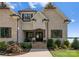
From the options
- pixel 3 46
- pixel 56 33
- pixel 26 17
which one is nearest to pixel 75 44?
pixel 56 33

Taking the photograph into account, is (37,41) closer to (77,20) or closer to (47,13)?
(47,13)

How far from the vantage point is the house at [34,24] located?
24.9 meters

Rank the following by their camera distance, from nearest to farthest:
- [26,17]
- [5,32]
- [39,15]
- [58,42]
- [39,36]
Result: [58,42], [5,32], [39,15], [39,36], [26,17]

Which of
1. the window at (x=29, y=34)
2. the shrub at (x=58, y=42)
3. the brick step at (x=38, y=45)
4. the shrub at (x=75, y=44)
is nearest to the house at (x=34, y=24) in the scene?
the brick step at (x=38, y=45)

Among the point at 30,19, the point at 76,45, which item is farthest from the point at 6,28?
the point at 76,45

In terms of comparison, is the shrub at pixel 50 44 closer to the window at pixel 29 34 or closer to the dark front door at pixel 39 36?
the dark front door at pixel 39 36

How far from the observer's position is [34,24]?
85.6 ft

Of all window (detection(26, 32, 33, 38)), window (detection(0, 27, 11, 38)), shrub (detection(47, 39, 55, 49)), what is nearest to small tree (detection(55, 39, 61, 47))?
shrub (detection(47, 39, 55, 49))

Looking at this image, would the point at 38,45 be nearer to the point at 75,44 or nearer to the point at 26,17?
the point at 75,44

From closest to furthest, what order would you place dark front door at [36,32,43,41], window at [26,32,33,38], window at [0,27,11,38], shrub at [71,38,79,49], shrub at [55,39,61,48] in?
shrub at [71,38,79,49]
shrub at [55,39,61,48]
window at [0,27,11,38]
dark front door at [36,32,43,41]
window at [26,32,33,38]

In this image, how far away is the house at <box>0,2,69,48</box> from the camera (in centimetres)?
2494

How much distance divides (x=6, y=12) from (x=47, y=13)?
4.39 meters

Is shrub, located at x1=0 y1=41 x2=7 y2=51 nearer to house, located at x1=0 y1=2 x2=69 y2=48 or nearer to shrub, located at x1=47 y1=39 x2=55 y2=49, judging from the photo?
house, located at x1=0 y1=2 x2=69 y2=48

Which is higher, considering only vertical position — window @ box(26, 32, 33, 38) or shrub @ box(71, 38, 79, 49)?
window @ box(26, 32, 33, 38)
